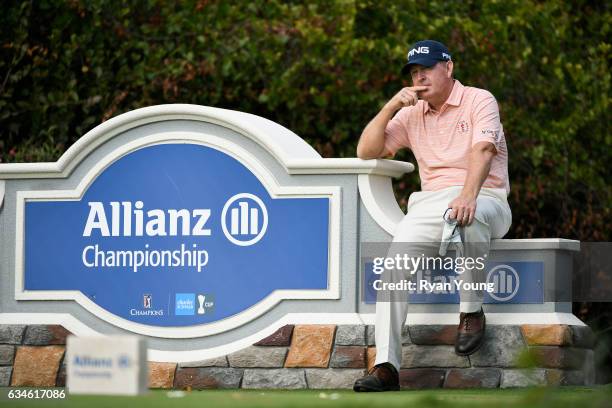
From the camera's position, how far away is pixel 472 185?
6398 millimetres

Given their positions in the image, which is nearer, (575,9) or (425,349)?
(425,349)

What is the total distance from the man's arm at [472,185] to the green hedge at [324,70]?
354cm

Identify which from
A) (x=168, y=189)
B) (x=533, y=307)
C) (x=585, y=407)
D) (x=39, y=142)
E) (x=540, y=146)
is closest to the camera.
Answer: (x=585, y=407)

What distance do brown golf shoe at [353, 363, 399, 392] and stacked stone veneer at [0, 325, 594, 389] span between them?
437 millimetres

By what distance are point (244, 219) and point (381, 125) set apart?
0.95 metres

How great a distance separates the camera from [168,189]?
23.9 ft

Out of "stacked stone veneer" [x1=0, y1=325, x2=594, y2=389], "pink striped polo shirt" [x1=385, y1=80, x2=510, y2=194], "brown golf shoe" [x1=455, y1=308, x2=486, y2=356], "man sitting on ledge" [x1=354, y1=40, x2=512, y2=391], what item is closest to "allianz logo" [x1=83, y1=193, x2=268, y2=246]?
"stacked stone veneer" [x1=0, y1=325, x2=594, y2=389]

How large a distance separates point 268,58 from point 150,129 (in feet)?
9.93

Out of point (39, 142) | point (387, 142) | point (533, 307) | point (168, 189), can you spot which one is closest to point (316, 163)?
point (387, 142)

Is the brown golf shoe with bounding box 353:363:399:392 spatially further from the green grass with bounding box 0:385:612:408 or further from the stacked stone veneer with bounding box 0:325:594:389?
the stacked stone veneer with bounding box 0:325:594:389

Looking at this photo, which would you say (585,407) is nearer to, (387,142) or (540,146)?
(387,142)

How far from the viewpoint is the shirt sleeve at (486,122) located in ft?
21.4

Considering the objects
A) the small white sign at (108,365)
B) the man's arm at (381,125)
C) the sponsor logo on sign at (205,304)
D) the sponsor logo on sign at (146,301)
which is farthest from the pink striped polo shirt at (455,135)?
the small white sign at (108,365)

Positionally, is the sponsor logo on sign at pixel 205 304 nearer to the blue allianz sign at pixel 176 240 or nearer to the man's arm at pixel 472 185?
the blue allianz sign at pixel 176 240
